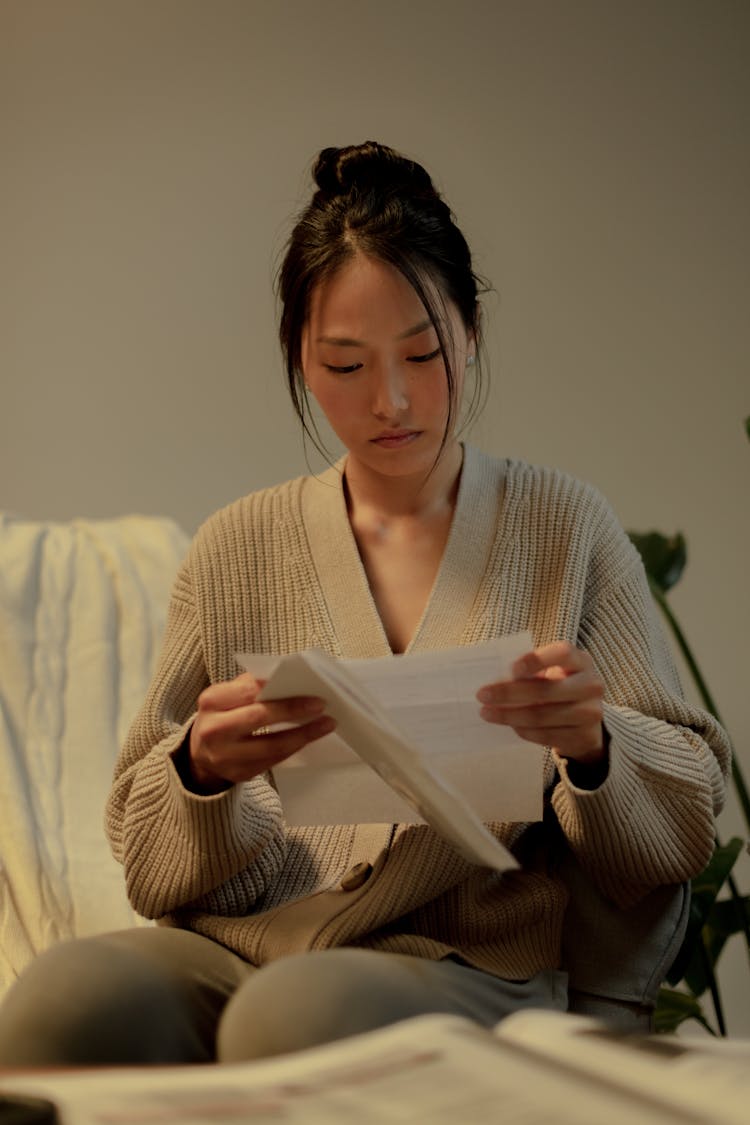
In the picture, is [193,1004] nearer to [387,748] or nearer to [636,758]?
[387,748]

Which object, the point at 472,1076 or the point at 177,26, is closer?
the point at 472,1076

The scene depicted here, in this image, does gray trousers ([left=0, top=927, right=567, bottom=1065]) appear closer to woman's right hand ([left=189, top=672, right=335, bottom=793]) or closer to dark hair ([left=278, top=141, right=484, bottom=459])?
woman's right hand ([left=189, top=672, right=335, bottom=793])

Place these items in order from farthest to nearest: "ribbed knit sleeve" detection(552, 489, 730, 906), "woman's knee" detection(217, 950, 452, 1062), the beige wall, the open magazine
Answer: the beige wall
"ribbed knit sleeve" detection(552, 489, 730, 906)
"woman's knee" detection(217, 950, 452, 1062)
the open magazine

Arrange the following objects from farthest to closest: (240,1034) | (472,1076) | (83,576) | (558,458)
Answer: (558,458) < (83,576) < (240,1034) < (472,1076)

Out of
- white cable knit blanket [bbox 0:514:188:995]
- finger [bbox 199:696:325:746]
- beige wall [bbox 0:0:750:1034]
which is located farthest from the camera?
beige wall [bbox 0:0:750:1034]

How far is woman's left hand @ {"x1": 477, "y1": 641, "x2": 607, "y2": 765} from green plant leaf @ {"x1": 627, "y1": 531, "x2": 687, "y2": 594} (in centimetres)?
98

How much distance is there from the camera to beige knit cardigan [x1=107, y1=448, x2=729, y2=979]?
1.06 m

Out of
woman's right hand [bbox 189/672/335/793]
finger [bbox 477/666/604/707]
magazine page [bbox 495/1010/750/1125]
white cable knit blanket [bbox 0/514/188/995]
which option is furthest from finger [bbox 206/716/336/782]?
white cable knit blanket [bbox 0/514/188/995]

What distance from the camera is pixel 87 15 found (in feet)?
8.21

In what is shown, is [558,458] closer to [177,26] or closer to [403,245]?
[177,26]

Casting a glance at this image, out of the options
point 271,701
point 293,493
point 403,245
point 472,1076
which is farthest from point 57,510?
point 472,1076

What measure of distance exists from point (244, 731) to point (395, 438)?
0.32 meters

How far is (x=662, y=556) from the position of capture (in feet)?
6.36

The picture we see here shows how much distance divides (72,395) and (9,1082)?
6.61 feet
